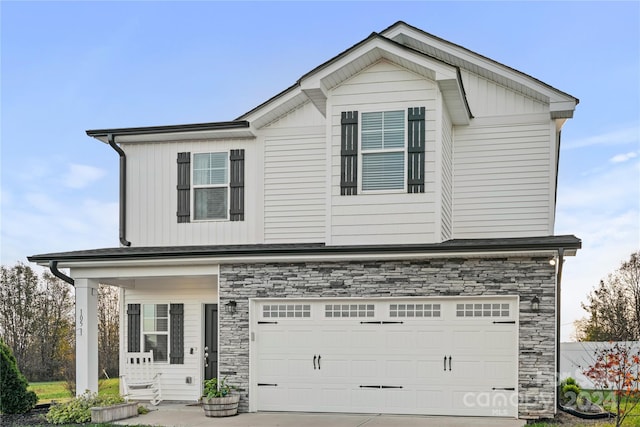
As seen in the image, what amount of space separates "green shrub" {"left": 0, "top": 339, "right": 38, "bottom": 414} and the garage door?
15.8 ft

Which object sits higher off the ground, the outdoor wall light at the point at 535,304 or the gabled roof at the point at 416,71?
the gabled roof at the point at 416,71

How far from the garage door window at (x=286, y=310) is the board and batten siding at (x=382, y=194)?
135 centimetres

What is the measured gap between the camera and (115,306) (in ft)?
79.5

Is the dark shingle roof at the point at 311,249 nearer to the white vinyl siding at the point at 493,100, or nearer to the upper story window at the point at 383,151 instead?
the upper story window at the point at 383,151

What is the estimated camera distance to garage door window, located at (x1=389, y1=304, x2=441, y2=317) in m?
12.5

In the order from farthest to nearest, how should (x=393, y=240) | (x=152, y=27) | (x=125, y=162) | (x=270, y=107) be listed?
(x=152, y=27)
(x=125, y=162)
(x=270, y=107)
(x=393, y=240)

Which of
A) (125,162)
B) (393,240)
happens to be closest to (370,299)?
(393,240)

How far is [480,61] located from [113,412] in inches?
377

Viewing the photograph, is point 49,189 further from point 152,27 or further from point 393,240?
point 393,240

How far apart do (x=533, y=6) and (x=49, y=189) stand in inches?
519

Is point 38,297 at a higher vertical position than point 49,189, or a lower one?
lower

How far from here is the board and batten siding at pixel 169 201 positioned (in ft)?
48.5

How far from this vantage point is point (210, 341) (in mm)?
15336

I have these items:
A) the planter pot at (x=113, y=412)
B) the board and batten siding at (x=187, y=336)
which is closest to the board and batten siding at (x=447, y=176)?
the board and batten siding at (x=187, y=336)
